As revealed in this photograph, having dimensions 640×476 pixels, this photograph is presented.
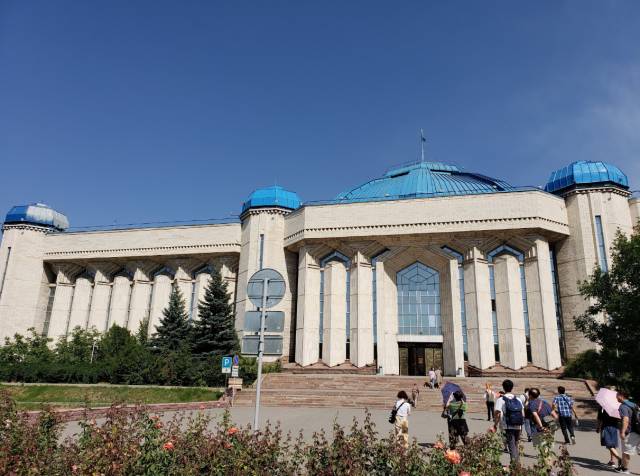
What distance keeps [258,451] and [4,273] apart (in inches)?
1465

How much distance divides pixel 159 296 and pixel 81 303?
262 inches

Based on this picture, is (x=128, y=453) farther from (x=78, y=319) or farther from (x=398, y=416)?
(x=78, y=319)

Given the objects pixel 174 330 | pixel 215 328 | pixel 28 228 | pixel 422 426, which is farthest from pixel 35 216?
pixel 422 426

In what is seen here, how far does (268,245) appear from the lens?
30.6m

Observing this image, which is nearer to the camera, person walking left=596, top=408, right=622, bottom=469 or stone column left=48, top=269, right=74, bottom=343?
person walking left=596, top=408, right=622, bottom=469

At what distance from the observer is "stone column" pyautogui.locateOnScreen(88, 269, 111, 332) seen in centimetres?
3497

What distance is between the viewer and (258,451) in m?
4.69

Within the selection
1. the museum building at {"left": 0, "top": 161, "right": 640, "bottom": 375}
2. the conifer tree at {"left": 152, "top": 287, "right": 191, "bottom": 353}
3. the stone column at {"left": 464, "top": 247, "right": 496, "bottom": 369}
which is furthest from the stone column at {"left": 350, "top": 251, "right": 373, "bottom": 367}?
the conifer tree at {"left": 152, "top": 287, "right": 191, "bottom": 353}

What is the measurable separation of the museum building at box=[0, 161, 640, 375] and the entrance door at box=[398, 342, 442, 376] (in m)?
0.06

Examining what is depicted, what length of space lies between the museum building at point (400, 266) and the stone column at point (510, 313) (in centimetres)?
7

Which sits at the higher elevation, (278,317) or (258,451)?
(278,317)

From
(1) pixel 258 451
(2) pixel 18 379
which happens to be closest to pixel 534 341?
(1) pixel 258 451

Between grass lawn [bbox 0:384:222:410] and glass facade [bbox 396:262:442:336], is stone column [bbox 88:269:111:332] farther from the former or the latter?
glass facade [bbox 396:262:442:336]

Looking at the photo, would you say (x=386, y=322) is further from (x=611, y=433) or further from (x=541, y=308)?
(x=611, y=433)
